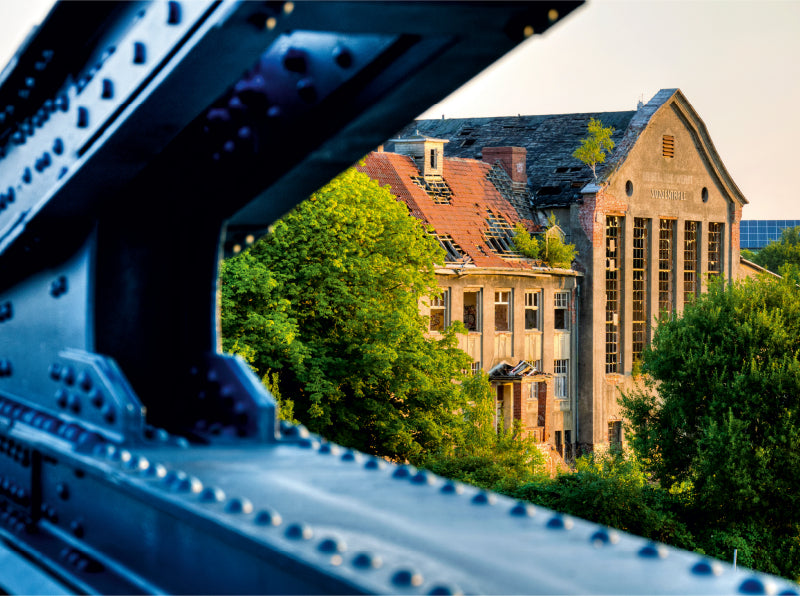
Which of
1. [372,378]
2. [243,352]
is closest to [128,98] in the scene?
[243,352]

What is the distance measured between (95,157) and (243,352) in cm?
2648

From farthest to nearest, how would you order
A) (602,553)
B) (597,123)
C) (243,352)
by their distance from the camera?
(597,123) < (243,352) < (602,553)

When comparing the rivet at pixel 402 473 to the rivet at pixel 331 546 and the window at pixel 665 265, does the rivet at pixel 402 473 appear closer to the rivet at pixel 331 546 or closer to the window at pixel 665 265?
the rivet at pixel 331 546

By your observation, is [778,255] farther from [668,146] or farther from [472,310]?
[472,310]

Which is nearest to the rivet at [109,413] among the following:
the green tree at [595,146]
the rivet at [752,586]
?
the rivet at [752,586]

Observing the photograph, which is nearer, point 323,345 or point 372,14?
point 372,14

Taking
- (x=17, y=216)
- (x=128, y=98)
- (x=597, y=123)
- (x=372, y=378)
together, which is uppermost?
(x=597, y=123)

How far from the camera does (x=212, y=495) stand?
367 cm

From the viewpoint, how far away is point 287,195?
16.1 ft

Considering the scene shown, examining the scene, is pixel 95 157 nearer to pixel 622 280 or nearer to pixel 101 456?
pixel 101 456

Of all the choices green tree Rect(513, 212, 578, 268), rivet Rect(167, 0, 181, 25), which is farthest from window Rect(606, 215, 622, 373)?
rivet Rect(167, 0, 181, 25)

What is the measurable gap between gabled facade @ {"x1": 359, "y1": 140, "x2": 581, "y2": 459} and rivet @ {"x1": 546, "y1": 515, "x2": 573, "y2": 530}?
41.2 metres

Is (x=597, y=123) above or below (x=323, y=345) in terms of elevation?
above

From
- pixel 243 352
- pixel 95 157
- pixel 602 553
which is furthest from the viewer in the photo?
pixel 243 352
